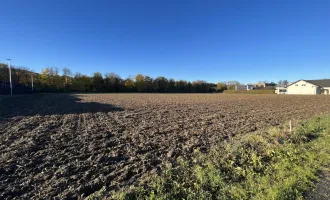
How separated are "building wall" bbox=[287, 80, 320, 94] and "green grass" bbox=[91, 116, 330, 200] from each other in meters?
67.7

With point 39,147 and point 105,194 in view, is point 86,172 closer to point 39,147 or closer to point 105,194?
point 105,194

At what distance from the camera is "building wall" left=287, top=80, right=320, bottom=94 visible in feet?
179

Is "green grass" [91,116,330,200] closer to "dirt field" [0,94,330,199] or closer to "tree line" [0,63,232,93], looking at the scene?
"dirt field" [0,94,330,199]

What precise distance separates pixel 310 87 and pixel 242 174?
72.3m

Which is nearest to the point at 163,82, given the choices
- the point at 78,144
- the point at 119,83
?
the point at 119,83

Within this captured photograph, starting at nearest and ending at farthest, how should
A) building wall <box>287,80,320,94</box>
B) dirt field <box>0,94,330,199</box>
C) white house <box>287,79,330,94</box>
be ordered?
dirt field <box>0,94,330,199</box> < white house <box>287,79,330,94</box> < building wall <box>287,80,320,94</box>

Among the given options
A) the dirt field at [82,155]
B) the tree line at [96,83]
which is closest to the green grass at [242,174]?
the dirt field at [82,155]

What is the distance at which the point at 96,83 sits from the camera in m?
72.2

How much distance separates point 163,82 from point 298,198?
282 ft

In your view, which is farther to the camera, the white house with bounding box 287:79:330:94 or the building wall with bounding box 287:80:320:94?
the building wall with bounding box 287:80:320:94

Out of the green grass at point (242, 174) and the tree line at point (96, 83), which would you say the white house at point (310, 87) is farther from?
the green grass at point (242, 174)

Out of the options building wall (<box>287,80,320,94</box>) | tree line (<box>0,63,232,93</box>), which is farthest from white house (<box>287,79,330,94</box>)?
tree line (<box>0,63,232,93</box>)

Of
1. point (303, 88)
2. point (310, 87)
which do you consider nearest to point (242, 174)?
point (310, 87)

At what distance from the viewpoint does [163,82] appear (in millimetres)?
87812
